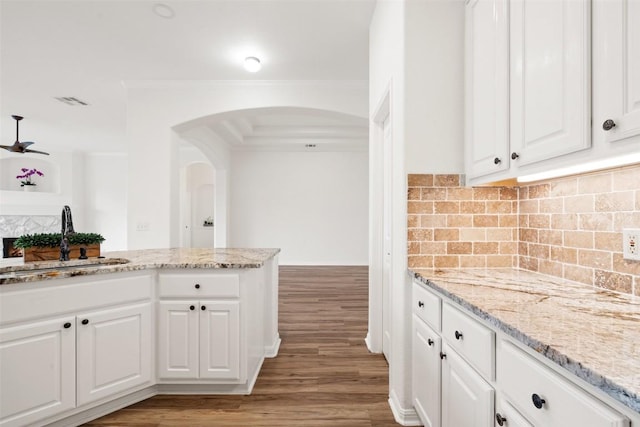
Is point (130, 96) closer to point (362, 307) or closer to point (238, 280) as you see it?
point (238, 280)

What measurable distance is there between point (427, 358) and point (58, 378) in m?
1.95

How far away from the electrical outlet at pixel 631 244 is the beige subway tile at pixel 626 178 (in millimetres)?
160

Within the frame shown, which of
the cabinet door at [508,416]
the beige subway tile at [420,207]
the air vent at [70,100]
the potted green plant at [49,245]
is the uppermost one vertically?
the air vent at [70,100]

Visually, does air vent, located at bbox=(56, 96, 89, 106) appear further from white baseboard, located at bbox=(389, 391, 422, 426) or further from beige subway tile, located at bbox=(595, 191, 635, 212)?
beige subway tile, located at bbox=(595, 191, 635, 212)

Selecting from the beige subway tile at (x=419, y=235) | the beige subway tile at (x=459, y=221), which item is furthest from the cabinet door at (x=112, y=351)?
the beige subway tile at (x=459, y=221)

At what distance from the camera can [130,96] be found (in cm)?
382

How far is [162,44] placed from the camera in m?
3.04

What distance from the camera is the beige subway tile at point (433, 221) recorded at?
177 centimetres

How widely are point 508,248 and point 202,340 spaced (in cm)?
198

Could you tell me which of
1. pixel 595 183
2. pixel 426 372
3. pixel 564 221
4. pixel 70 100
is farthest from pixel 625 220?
pixel 70 100

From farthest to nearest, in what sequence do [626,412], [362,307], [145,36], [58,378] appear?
1. [362,307]
2. [145,36]
3. [58,378]
4. [626,412]

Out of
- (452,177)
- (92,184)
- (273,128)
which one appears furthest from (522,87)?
(92,184)

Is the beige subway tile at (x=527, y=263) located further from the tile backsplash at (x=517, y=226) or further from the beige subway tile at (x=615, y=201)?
the beige subway tile at (x=615, y=201)

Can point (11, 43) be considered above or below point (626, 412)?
above
